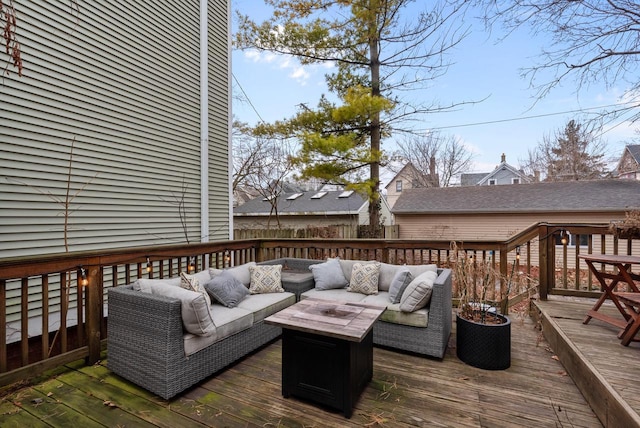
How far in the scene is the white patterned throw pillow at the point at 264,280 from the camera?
3768 millimetres

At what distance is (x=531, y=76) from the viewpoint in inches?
222

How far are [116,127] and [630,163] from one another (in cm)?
2431

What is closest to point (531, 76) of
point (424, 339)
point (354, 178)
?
point (354, 178)

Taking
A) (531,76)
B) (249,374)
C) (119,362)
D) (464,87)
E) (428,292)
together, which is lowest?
(249,374)

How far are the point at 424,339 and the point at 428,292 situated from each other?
1.54 feet

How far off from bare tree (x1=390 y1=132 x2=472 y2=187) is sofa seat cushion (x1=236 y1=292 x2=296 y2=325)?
17.9m

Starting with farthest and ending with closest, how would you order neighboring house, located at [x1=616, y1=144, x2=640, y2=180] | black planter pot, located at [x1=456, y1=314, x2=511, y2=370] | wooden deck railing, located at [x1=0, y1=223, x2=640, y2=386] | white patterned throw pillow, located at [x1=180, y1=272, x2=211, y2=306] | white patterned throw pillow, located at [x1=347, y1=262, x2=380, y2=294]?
neighboring house, located at [x1=616, y1=144, x2=640, y2=180]
white patterned throw pillow, located at [x1=347, y1=262, x2=380, y2=294]
white patterned throw pillow, located at [x1=180, y1=272, x2=211, y2=306]
black planter pot, located at [x1=456, y1=314, x2=511, y2=370]
wooden deck railing, located at [x1=0, y1=223, x2=640, y2=386]

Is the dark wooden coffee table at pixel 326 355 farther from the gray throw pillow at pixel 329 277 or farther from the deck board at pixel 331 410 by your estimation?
the gray throw pillow at pixel 329 277

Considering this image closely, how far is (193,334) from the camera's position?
245 cm

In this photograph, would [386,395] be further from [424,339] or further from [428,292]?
[428,292]

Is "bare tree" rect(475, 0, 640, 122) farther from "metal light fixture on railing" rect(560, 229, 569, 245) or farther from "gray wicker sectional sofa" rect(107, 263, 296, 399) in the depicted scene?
"gray wicker sectional sofa" rect(107, 263, 296, 399)

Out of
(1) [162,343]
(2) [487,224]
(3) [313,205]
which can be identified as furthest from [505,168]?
(1) [162,343]

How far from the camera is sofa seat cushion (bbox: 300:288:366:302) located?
11.7ft

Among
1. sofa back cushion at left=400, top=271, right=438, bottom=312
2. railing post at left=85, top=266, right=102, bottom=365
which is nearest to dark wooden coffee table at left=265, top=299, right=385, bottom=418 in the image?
A: sofa back cushion at left=400, top=271, right=438, bottom=312
